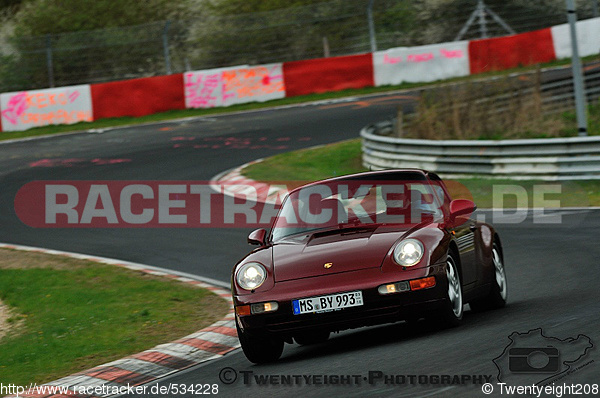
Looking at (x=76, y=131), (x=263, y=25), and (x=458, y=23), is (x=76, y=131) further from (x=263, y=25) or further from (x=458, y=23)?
(x=458, y=23)

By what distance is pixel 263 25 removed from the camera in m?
32.5

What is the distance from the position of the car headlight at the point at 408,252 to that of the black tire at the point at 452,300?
303mm

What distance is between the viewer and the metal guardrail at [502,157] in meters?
15.9

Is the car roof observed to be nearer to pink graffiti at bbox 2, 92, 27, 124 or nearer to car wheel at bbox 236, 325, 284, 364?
car wheel at bbox 236, 325, 284, 364

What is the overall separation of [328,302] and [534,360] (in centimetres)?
162

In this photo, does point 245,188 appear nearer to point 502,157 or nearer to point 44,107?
point 502,157

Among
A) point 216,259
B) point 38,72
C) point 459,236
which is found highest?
point 38,72

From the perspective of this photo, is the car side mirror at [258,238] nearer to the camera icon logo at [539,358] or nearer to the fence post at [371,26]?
the camera icon logo at [539,358]

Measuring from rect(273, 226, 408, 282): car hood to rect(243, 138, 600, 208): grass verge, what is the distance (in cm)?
Answer: 800

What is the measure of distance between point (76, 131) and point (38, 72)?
3.53 m

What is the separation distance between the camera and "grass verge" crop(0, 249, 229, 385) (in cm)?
794

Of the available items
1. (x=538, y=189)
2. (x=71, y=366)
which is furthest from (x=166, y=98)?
(x=71, y=366)

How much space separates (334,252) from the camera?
23.4ft

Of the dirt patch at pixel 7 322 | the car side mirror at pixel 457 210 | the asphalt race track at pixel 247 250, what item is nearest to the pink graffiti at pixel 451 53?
the asphalt race track at pixel 247 250
